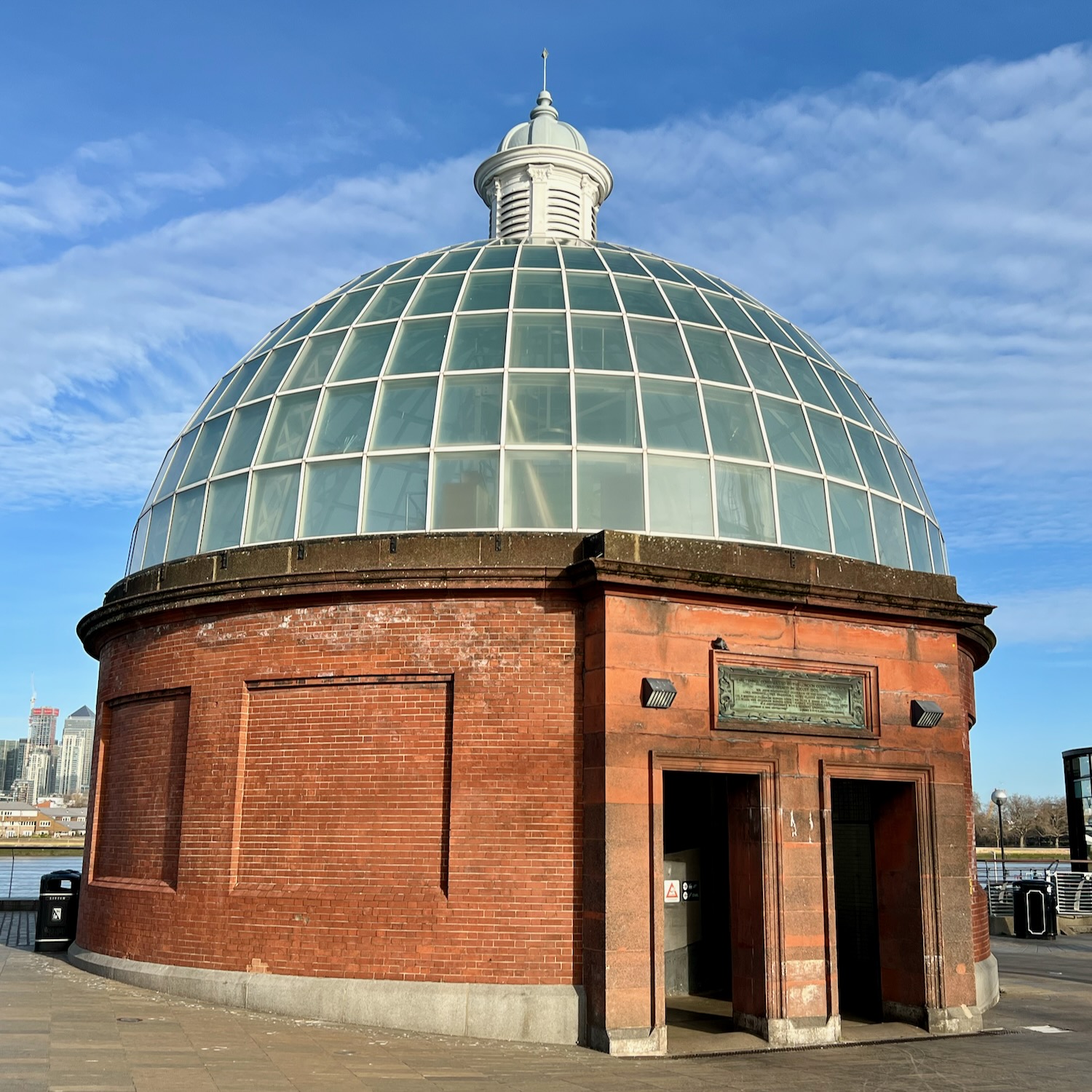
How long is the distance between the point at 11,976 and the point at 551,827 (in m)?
8.65

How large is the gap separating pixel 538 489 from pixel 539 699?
9.47 ft

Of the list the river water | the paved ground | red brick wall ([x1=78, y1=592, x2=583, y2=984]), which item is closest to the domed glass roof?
red brick wall ([x1=78, y1=592, x2=583, y2=984])

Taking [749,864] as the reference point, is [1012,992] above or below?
below

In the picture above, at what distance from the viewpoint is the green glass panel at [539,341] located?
1581 cm

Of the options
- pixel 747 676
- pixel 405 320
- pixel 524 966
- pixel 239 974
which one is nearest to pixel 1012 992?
pixel 747 676

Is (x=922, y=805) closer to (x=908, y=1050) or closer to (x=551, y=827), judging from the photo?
(x=908, y=1050)

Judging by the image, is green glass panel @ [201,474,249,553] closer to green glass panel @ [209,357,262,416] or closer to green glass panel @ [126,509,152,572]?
green glass panel @ [209,357,262,416]

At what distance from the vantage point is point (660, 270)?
19.3 metres

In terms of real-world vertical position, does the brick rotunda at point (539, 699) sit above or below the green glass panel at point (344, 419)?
below

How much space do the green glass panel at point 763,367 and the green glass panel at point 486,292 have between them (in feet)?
12.1

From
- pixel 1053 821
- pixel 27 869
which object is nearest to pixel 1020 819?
pixel 1053 821

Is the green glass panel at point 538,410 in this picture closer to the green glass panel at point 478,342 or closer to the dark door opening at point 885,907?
the green glass panel at point 478,342

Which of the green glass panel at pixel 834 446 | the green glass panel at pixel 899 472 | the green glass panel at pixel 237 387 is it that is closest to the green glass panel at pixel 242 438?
the green glass panel at pixel 237 387

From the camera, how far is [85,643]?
1919cm
